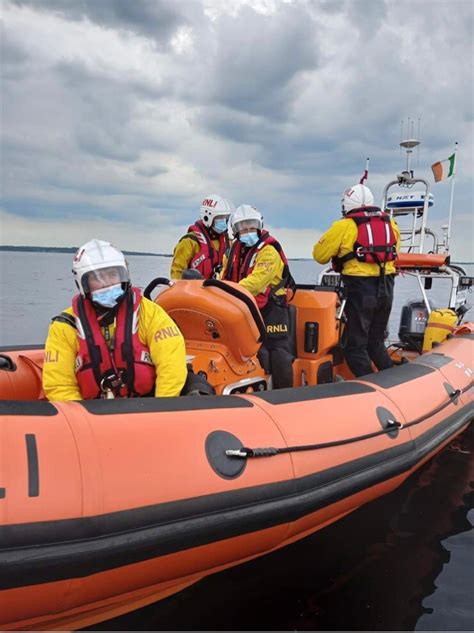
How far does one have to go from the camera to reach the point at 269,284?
324cm

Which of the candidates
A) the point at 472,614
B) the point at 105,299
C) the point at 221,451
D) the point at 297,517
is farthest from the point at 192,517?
the point at 472,614

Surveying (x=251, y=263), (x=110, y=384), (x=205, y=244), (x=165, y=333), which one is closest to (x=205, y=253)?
(x=205, y=244)

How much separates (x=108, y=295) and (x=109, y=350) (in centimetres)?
23

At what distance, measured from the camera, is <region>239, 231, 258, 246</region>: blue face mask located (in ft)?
10.7

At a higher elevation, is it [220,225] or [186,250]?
[220,225]

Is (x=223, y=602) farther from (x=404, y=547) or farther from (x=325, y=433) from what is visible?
(x=404, y=547)

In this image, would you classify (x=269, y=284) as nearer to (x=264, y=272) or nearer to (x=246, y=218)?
(x=264, y=272)

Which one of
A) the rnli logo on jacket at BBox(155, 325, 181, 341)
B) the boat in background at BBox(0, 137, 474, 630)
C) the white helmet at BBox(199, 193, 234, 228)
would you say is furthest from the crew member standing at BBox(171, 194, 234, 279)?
the rnli logo on jacket at BBox(155, 325, 181, 341)

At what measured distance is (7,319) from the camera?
10961 millimetres

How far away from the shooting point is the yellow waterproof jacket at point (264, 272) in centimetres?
311

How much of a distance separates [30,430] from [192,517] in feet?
1.88

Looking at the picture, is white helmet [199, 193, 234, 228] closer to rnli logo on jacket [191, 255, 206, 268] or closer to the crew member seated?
rnli logo on jacket [191, 255, 206, 268]

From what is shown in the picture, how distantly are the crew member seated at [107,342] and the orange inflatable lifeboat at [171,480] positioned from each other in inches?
10.4

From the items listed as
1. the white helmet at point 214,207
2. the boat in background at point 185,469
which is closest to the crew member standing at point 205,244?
the white helmet at point 214,207
